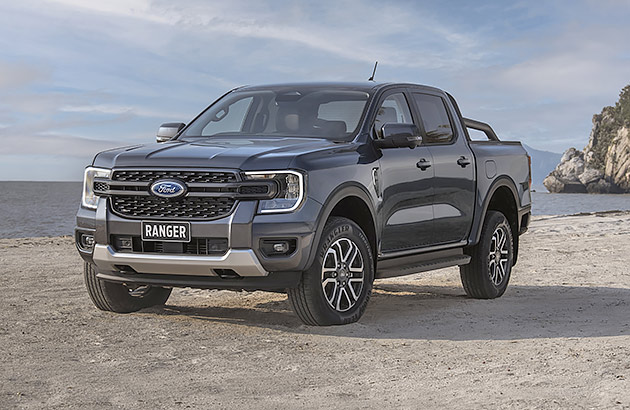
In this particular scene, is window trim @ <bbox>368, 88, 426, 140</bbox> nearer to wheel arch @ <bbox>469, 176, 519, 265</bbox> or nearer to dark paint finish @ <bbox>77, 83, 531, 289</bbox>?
dark paint finish @ <bbox>77, 83, 531, 289</bbox>

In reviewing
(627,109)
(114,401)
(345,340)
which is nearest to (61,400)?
(114,401)

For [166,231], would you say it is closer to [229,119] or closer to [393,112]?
[229,119]

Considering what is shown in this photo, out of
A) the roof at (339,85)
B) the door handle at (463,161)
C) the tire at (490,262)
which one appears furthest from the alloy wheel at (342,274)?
the tire at (490,262)

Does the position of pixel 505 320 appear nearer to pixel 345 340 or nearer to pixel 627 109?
pixel 345 340

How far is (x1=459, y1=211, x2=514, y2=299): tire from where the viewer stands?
29.1ft

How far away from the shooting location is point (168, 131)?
26.0 feet

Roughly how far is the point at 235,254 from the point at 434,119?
3.07 metres

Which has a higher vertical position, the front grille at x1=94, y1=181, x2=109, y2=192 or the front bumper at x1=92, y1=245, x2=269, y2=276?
the front grille at x1=94, y1=181, x2=109, y2=192

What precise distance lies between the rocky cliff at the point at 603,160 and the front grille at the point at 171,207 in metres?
127

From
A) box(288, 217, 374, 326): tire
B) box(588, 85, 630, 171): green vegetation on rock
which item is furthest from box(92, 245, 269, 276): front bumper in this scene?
box(588, 85, 630, 171): green vegetation on rock

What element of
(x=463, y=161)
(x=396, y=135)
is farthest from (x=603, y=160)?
(x=396, y=135)

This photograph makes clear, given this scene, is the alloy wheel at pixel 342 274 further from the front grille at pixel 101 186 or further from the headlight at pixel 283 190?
the front grille at pixel 101 186

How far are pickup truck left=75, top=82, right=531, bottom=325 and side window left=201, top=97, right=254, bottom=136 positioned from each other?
0.01 metres

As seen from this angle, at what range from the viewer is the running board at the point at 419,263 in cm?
742
